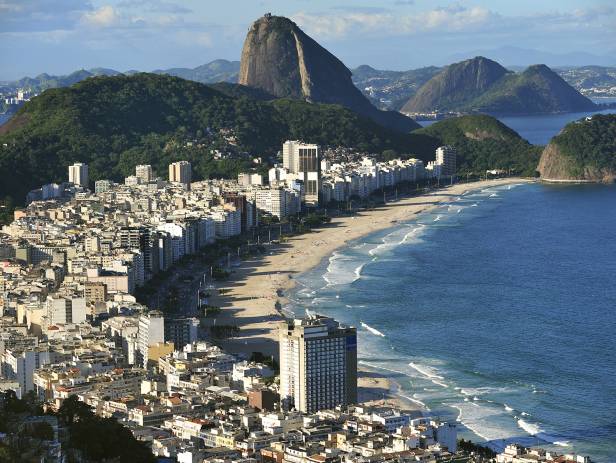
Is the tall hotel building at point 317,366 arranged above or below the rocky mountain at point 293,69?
below

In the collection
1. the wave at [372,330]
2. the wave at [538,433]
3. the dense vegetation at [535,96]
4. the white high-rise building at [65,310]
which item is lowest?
the wave at [538,433]

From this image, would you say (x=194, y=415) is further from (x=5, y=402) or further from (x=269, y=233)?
(x=269, y=233)

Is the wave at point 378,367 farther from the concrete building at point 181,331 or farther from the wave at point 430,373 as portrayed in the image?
the concrete building at point 181,331

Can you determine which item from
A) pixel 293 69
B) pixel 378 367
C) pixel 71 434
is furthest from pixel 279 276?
Answer: pixel 293 69

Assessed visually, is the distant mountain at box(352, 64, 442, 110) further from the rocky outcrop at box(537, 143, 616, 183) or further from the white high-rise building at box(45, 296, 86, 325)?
the white high-rise building at box(45, 296, 86, 325)

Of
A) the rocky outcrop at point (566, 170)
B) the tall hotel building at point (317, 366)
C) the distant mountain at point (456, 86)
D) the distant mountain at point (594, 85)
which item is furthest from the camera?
the distant mountain at point (594, 85)

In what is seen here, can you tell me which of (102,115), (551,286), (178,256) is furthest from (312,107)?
(551,286)

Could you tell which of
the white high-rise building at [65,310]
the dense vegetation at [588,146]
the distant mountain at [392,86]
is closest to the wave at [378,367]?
the white high-rise building at [65,310]

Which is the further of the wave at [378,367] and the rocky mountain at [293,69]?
the rocky mountain at [293,69]
